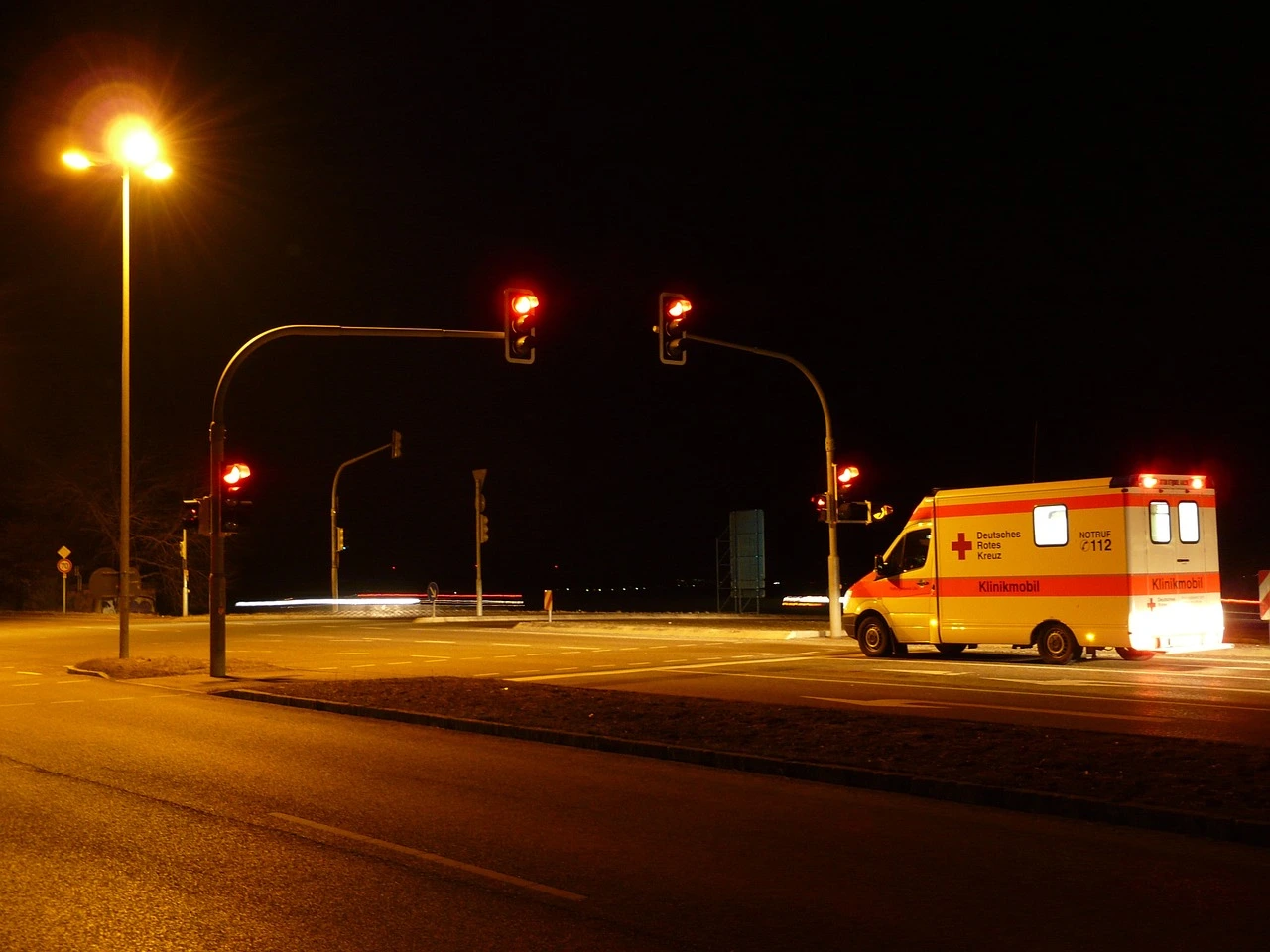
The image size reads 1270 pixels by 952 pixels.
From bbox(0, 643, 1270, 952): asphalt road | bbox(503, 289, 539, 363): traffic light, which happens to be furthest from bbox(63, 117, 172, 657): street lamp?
bbox(0, 643, 1270, 952): asphalt road

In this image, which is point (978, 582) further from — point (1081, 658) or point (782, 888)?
point (782, 888)

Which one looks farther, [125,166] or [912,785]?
[125,166]

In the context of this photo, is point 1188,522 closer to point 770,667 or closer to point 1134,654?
point 1134,654

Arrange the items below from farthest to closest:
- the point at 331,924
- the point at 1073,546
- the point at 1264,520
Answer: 1. the point at 1264,520
2. the point at 1073,546
3. the point at 331,924

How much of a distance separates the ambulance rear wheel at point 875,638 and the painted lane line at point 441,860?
15618mm

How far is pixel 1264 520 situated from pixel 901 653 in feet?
190

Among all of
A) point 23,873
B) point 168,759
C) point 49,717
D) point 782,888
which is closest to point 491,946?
point 782,888

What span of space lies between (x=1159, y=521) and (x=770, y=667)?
6.65m

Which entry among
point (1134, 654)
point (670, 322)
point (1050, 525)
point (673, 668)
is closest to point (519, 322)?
point (670, 322)

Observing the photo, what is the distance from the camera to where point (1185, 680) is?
1747 cm

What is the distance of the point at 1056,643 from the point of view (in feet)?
65.4

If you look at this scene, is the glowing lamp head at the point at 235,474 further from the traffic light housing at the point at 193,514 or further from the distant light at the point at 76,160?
the distant light at the point at 76,160

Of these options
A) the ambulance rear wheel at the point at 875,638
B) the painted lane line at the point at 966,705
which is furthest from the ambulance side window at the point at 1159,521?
→ the painted lane line at the point at 966,705

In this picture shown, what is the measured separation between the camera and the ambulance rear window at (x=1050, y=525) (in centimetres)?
1964
